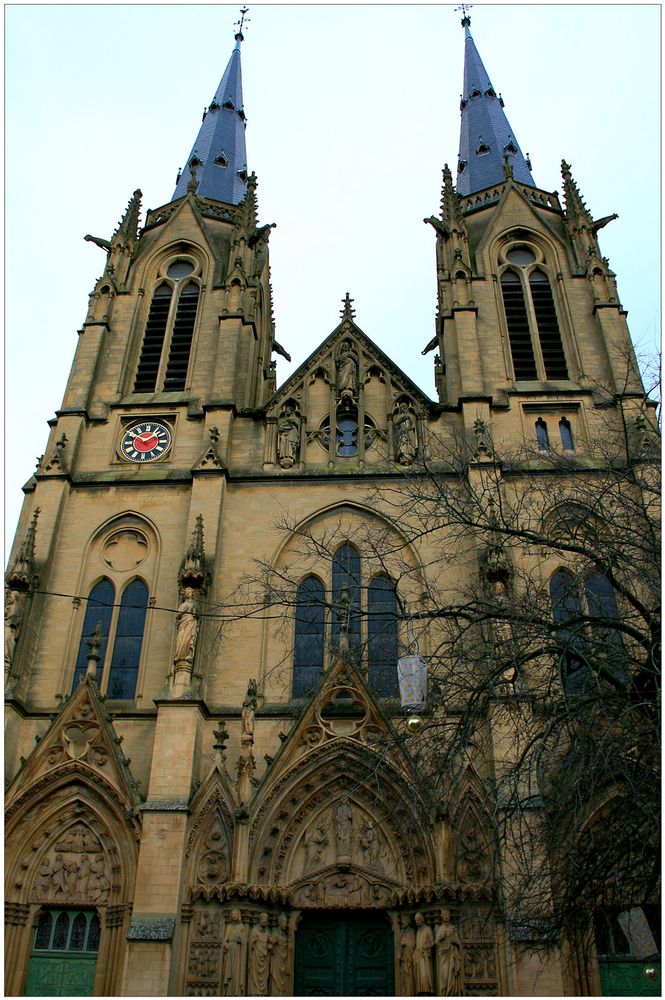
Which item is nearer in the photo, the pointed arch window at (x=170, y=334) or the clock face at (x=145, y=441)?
the clock face at (x=145, y=441)

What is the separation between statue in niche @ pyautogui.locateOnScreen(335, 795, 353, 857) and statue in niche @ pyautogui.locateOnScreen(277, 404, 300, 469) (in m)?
7.43

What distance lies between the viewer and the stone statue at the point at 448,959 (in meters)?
13.0

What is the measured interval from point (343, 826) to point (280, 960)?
2273mm

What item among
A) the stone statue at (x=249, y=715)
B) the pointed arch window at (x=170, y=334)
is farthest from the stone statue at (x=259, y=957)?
the pointed arch window at (x=170, y=334)

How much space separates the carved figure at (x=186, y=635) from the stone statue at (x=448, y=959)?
19.6ft

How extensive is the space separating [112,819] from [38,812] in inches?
54.1

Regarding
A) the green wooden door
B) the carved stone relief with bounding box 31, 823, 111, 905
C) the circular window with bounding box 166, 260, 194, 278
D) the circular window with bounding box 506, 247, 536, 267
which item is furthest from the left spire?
the green wooden door

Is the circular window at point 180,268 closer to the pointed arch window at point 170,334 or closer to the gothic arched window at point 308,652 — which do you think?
the pointed arch window at point 170,334

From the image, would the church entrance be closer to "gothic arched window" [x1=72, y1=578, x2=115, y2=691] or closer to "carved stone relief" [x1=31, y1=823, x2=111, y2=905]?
"carved stone relief" [x1=31, y1=823, x2=111, y2=905]

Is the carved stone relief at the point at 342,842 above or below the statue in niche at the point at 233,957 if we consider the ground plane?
above

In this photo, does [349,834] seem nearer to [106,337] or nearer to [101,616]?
[101,616]

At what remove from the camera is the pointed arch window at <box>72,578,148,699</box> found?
1709 cm

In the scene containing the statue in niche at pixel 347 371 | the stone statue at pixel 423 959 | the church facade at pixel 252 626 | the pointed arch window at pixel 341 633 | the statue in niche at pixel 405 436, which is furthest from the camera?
the statue in niche at pixel 347 371

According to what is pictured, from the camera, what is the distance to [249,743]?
1503 centimetres
